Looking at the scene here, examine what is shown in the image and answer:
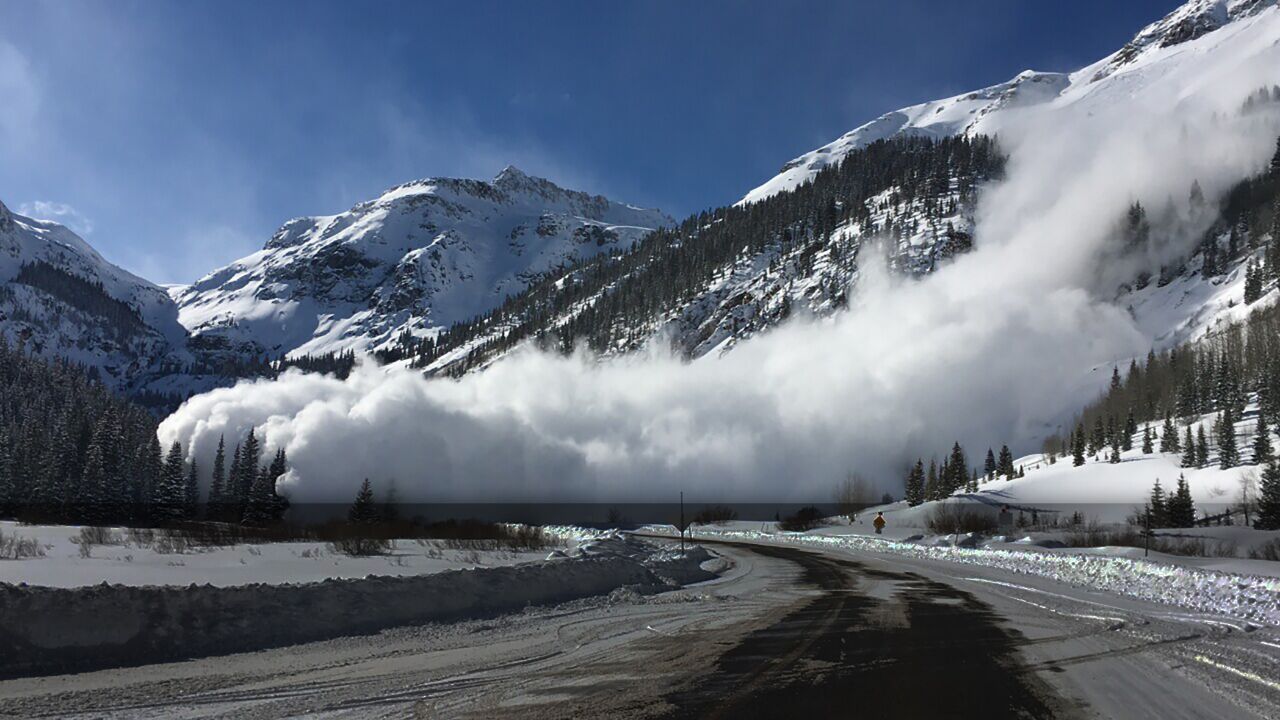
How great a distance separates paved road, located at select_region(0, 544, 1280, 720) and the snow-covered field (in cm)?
380

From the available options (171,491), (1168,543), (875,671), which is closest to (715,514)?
(171,491)

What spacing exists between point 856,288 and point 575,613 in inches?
6719

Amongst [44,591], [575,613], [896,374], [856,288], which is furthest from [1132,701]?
[856,288]

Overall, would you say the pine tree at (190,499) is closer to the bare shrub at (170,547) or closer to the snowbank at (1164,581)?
the bare shrub at (170,547)

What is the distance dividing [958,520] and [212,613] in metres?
69.7

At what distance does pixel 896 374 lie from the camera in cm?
15775

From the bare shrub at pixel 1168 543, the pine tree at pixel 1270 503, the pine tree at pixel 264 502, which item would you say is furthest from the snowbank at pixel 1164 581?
the pine tree at pixel 264 502

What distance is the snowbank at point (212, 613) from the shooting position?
30.1 ft

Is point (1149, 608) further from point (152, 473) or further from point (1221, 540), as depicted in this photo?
point (152, 473)

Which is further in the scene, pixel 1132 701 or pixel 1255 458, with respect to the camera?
pixel 1255 458

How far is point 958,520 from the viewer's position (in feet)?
223

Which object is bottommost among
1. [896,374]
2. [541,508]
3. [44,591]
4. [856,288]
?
[541,508]

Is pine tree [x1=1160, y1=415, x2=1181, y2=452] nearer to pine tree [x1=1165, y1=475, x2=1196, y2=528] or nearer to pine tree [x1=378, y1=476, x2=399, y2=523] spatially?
pine tree [x1=1165, y1=475, x2=1196, y2=528]

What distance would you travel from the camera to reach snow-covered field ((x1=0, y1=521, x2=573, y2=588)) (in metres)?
14.4
